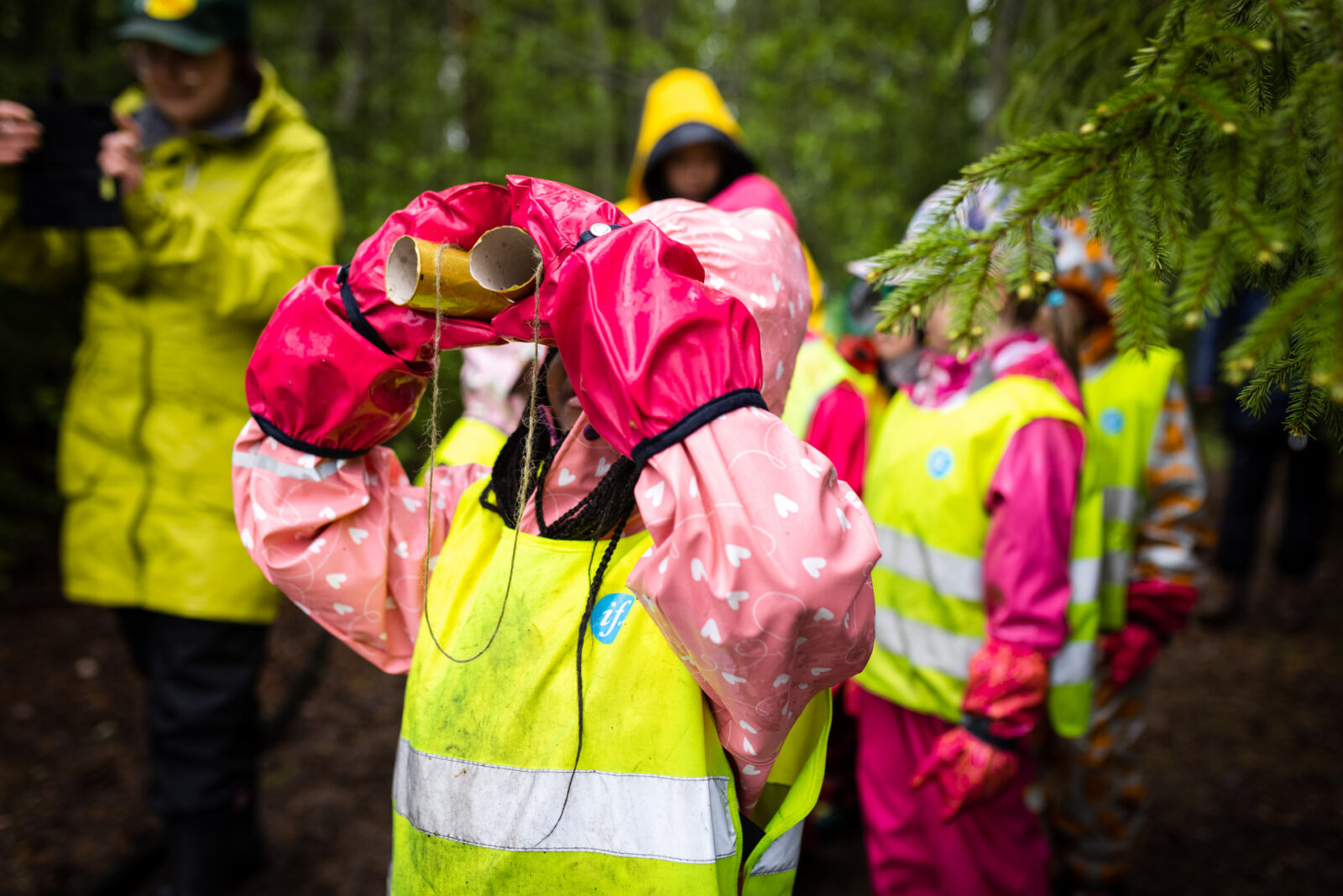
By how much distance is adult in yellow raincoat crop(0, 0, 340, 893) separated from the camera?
244cm

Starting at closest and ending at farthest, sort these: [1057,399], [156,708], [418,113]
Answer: [1057,399] < [156,708] < [418,113]

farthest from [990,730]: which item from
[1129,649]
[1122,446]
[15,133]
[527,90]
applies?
[527,90]

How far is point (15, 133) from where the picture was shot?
2.24 metres

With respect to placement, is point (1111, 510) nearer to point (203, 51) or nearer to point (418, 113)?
point (203, 51)

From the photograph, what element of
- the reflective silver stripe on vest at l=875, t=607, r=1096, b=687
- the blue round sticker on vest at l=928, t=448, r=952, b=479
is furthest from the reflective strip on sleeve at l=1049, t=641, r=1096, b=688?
the blue round sticker on vest at l=928, t=448, r=952, b=479

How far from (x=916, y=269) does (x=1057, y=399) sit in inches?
41.3

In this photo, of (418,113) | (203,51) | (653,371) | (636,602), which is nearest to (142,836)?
(203,51)

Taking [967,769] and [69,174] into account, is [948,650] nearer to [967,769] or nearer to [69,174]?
[967,769]

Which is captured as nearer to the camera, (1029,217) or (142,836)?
(1029,217)

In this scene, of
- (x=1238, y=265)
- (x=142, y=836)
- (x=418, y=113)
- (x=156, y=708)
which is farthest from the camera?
(x=418, y=113)

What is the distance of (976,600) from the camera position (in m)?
2.14

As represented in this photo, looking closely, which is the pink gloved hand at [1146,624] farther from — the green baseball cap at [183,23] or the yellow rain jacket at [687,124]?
the green baseball cap at [183,23]

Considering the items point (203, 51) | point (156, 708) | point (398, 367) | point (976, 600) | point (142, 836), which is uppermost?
point (203, 51)

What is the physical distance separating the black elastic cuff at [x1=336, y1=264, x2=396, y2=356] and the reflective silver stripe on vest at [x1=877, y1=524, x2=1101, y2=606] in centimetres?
134
